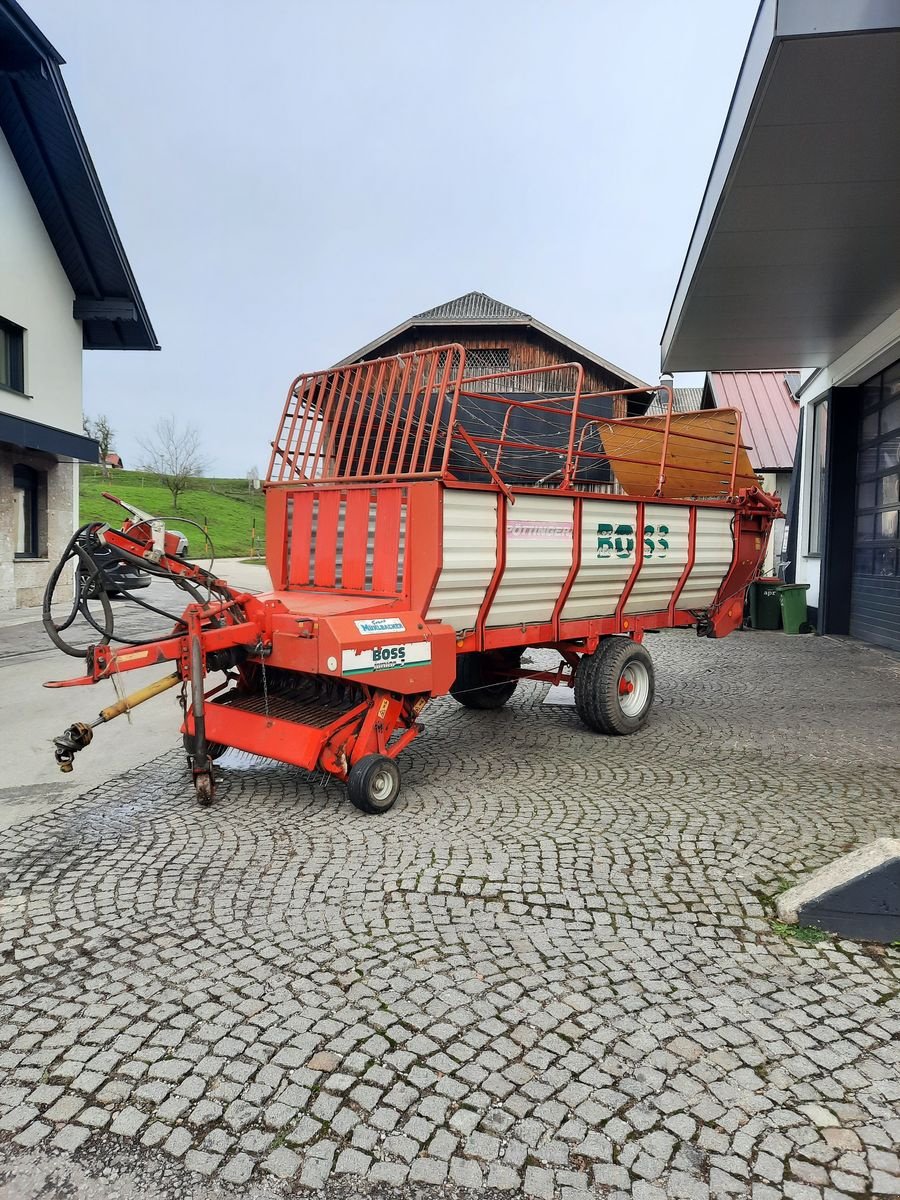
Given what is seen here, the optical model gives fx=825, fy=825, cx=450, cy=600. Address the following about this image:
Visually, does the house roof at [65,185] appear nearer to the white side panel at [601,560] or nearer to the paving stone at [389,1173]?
the white side panel at [601,560]

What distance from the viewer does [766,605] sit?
47.4 ft

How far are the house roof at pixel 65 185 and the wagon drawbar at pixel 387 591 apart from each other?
1197 cm

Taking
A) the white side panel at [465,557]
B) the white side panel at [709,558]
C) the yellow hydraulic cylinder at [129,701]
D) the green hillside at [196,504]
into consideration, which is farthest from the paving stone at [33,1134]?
the green hillside at [196,504]

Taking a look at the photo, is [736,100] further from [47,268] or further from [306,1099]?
[47,268]

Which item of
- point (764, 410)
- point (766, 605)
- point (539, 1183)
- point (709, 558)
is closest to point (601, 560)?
point (709, 558)

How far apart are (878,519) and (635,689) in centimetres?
708

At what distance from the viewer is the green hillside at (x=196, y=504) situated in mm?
38000

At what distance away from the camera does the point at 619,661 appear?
6.54 metres

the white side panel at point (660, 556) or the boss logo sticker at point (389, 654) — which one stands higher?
the white side panel at point (660, 556)

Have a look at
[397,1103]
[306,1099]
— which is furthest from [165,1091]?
[397,1103]

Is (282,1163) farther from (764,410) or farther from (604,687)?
(764,410)

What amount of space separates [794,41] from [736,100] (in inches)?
51.7

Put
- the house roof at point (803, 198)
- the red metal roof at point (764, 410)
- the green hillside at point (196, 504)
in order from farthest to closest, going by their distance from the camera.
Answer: the green hillside at point (196, 504), the red metal roof at point (764, 410), the house roof at point (803, 198)

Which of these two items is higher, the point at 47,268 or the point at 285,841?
the point at 47,268
